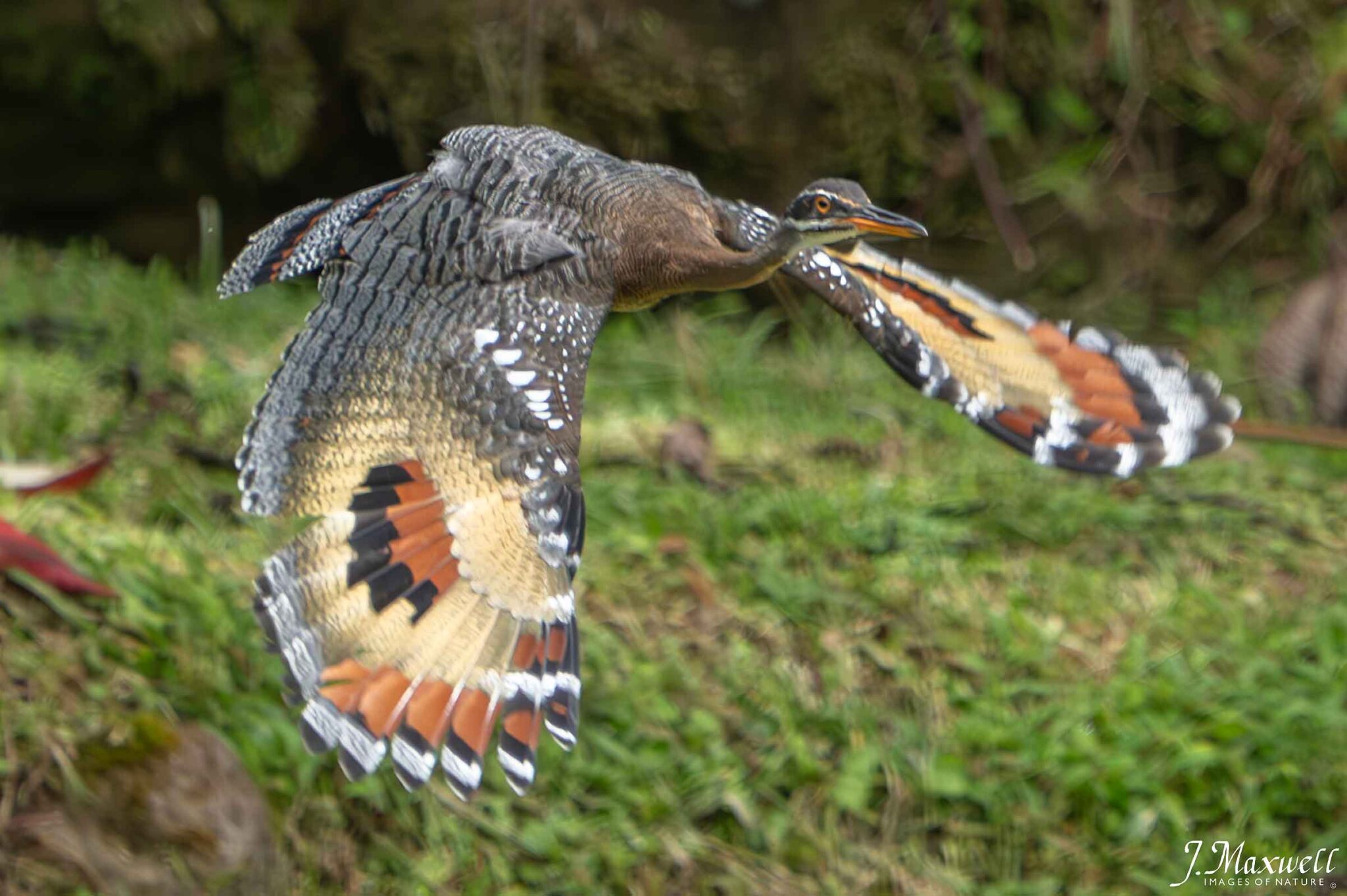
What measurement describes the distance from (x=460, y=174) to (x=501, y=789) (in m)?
1.26

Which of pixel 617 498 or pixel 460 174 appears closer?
pixel 460 174

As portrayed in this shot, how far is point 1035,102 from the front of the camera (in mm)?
5637

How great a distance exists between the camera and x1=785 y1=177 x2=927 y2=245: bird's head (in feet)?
8.75

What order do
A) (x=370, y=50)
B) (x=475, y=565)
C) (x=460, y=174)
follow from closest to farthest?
(x=475, y=565)
(x=460, y=174)
(x=370, y=50)

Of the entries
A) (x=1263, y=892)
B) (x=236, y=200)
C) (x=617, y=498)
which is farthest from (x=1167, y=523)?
(x=236, y=200)

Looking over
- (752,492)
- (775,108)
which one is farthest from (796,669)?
(775,108)

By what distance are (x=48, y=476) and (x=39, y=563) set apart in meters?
Result: 0.52

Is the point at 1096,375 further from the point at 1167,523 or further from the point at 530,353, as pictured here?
the point at 530,353

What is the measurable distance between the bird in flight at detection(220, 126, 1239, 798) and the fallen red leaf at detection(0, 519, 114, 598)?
698mm

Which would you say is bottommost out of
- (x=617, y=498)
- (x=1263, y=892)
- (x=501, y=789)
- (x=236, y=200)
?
(x=501, y=789)

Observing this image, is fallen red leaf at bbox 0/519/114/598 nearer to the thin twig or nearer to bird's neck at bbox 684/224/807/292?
Result: bird's neck at bbox 684/224/807/292

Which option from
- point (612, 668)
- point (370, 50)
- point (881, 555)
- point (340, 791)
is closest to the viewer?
point (340, 791)

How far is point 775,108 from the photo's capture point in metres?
5.61

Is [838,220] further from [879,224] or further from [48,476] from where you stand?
[48,476]
